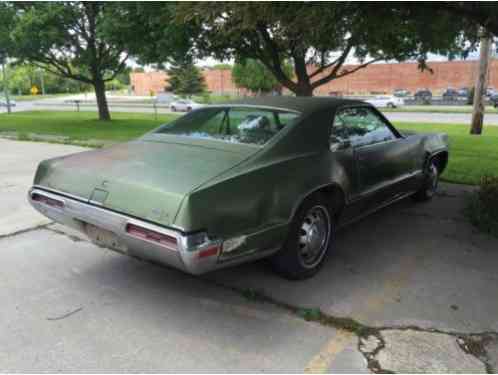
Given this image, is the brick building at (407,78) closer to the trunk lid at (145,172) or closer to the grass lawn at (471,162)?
the grass lawn at (471,162)

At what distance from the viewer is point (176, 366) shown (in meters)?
2.43

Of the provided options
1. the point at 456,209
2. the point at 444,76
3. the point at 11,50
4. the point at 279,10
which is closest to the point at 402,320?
the point at 456,209

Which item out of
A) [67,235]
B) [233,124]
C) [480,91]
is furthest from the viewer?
[480,91]

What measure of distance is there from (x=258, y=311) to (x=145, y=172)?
128cm

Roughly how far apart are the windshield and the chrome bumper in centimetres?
116

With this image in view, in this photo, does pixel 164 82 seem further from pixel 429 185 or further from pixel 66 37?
pixel 429 185

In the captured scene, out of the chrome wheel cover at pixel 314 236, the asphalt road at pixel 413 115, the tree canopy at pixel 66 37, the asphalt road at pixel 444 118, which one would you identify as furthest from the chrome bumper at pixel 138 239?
the asphalt road at pixel 413 115

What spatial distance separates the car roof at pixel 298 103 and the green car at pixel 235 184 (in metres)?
0.01

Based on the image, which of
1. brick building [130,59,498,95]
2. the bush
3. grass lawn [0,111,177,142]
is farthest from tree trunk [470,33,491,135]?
brick building [130,59,498,95]

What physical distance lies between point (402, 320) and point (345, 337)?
0.48m

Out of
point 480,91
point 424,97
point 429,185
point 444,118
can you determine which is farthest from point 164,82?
point 429,185

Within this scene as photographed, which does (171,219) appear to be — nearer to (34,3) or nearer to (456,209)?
(456,209)

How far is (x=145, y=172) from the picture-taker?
9.65 ft

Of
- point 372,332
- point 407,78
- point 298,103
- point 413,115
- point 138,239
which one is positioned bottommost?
point 413,115
